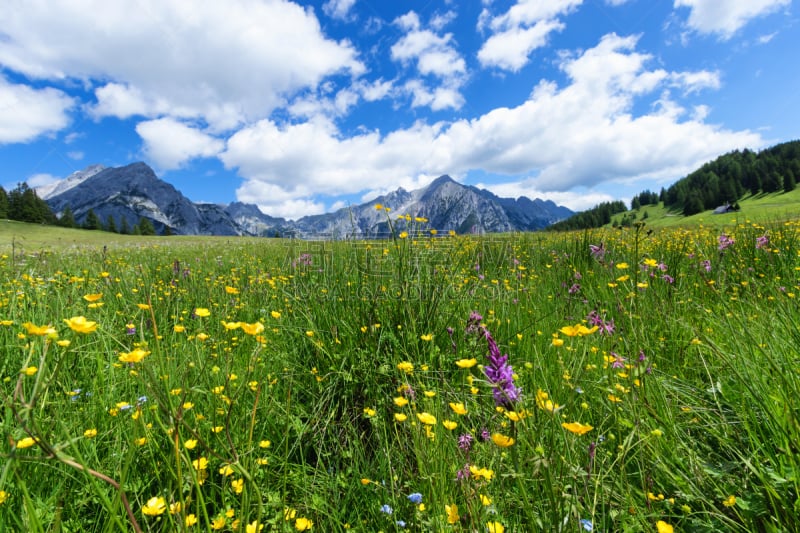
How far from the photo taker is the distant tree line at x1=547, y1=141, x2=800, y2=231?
8834 centimetres

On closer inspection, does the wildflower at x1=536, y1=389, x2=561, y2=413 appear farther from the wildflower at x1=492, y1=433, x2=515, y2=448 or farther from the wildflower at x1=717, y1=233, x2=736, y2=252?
the wildflower at x1=717, y1=233, x2=736, y2=252

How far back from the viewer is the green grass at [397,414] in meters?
1.35

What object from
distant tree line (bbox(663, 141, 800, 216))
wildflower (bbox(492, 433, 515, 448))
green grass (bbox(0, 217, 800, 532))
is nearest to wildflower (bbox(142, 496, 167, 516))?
green grass (bbox(0, 217, 800, 532))

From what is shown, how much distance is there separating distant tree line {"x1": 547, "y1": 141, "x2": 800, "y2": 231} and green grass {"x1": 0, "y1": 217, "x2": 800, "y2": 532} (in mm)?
76579

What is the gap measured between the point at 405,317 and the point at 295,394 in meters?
1.03

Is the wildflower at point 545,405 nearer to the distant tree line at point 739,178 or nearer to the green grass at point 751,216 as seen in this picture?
the green grass at point 751,216

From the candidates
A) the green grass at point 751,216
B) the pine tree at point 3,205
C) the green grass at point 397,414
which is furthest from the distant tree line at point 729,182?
the pine tree at point 3,205

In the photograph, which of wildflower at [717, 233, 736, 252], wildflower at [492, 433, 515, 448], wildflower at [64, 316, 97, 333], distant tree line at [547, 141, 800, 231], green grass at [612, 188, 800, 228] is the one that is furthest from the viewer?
distant tree line at [547, 141, 800, 231]

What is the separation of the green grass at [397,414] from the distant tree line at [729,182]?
3015 inches

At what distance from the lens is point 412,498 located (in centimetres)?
143

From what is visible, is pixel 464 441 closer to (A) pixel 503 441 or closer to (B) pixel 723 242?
(A) pixel 503 441

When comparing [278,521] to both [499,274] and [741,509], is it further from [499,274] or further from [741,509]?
[499,274]

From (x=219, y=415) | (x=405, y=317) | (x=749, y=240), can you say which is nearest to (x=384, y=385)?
(x=405, y=317)

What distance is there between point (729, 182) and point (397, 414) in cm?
11907
